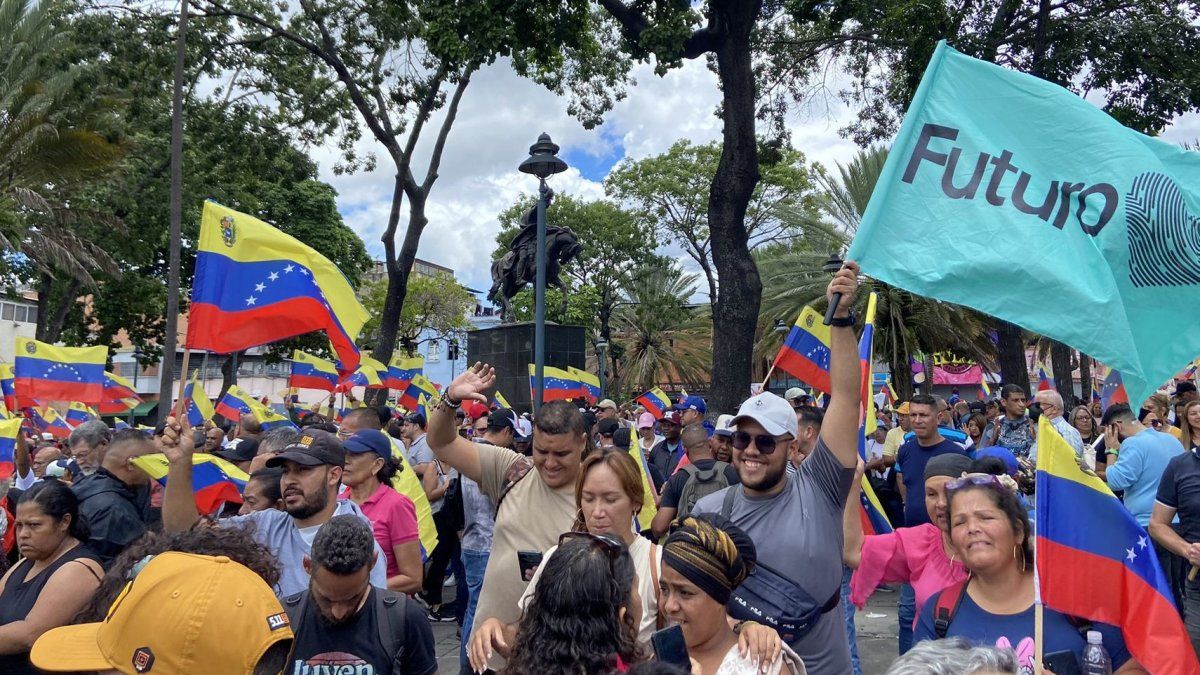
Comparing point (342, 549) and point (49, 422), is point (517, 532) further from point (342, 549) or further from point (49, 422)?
point (49, 422)

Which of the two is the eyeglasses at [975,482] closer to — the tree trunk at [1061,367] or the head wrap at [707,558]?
the head wrap at [707,558]

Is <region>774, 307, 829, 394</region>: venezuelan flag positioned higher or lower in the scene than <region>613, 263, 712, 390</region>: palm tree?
lower

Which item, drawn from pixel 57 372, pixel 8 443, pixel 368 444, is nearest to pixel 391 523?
pixel 368 444

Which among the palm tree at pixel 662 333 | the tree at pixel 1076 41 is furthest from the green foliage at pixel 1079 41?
the palm tree at pixel 662 333

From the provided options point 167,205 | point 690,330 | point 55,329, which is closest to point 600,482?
point 167,205

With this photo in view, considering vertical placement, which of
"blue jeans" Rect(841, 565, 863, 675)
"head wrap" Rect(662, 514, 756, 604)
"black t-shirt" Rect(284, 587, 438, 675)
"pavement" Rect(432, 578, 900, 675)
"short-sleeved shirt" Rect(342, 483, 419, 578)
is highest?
"head wrap" Rect(662, 514, 756, 604)

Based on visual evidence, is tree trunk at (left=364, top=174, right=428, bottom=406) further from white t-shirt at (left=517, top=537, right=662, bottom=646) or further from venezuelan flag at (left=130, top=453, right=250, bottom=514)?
white t-shirt at (left=517, top=537, right=662, bottom=646)

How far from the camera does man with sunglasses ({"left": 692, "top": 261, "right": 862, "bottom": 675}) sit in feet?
9.59

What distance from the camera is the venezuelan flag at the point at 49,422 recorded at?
12.0 m

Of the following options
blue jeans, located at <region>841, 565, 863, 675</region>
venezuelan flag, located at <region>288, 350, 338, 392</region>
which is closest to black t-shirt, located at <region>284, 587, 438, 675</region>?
blue jeans, located at <region>841, 565, 863, 675</region>

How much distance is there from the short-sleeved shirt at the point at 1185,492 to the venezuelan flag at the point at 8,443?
26.1ft

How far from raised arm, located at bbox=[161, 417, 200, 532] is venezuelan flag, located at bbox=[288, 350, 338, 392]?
40.4 feet

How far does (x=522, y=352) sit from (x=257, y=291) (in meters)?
12.2

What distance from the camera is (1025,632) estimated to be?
9.20 ft
